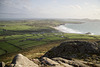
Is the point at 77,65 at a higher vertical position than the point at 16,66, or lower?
lower

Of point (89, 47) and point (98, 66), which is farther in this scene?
point (89, 47)

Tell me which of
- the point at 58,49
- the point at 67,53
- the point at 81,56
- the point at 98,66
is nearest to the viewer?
the point at 98,66

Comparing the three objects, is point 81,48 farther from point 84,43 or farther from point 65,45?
point 65,45


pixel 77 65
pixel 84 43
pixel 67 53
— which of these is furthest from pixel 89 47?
pixel 77 65

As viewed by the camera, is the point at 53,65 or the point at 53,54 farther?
the point at 53,54

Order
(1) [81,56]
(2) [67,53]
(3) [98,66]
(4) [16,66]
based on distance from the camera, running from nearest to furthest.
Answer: (4) [16,66] → (3) [98,66] → (1) [81,56] → (2) [67,53]

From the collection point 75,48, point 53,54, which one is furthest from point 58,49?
point 75,48

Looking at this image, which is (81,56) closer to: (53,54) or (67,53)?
(67,53)

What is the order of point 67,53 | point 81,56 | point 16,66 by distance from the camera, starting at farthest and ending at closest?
point 67,53 < point 81,56 < point 16,66

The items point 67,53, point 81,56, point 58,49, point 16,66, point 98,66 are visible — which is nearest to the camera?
point 16,66
